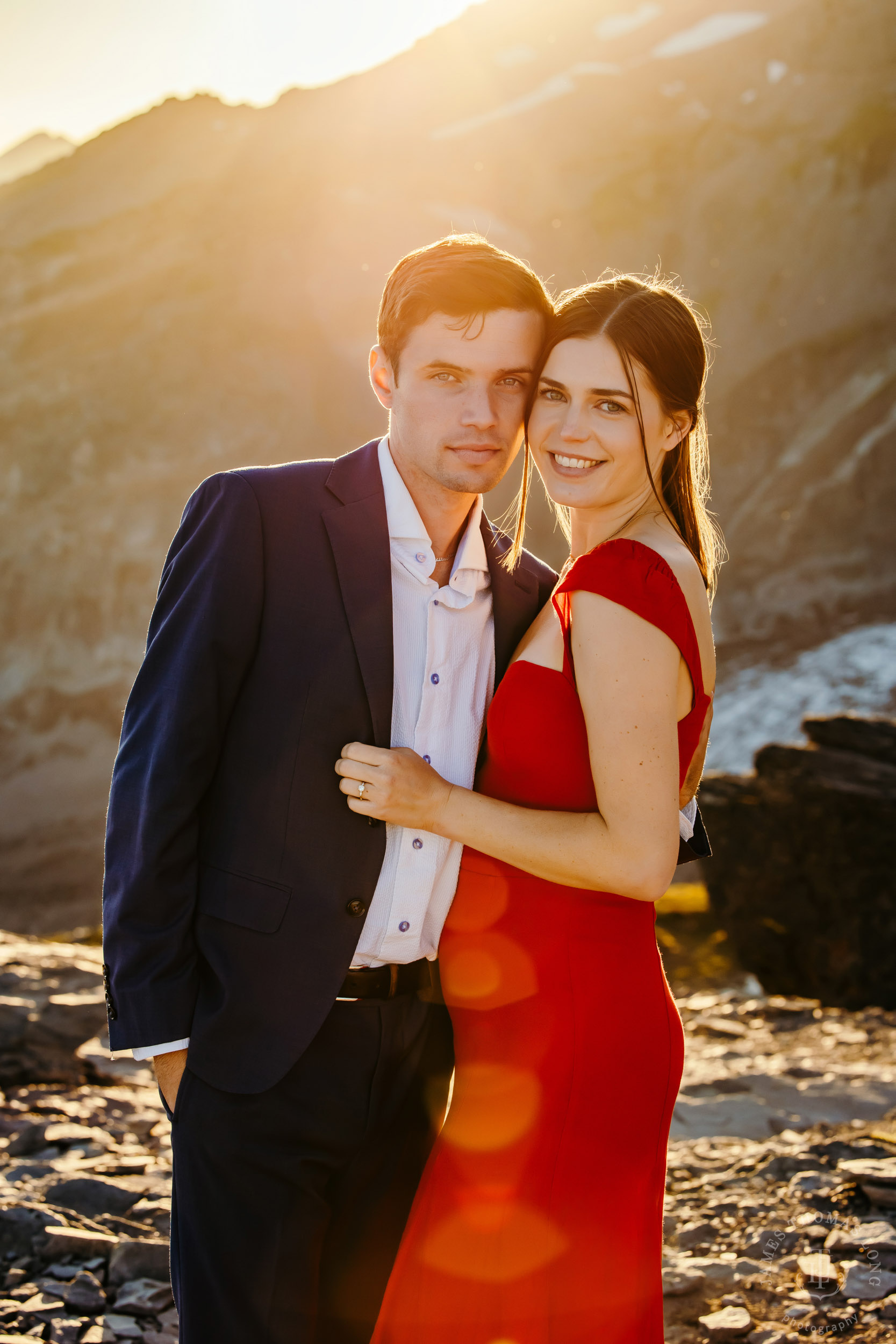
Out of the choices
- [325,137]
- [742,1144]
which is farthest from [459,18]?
[742,1144]

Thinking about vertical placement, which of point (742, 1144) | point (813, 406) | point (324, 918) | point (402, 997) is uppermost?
point (813, 406)

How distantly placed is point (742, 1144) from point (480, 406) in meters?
3.42

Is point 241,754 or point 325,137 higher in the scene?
point 325,137

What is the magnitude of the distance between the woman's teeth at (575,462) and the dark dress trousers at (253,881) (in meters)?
0.50

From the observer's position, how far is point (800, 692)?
24.6 meters

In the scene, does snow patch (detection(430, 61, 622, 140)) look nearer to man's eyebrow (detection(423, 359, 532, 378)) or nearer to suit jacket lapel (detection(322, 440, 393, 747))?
man's eyebrow (detection(423, 359, 532, 378))

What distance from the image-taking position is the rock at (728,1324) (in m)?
2.87

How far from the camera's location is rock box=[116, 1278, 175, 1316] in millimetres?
2891

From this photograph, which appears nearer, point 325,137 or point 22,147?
point 325,137

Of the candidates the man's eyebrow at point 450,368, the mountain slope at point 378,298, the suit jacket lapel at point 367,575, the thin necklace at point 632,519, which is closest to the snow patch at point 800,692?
the mountain slope at point 378,298

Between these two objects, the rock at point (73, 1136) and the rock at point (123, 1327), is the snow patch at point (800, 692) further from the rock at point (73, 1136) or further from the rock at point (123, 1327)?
the rock at point (123, 1327)

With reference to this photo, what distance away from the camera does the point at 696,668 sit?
6.64 ft

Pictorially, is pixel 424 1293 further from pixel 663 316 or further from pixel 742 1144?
pixel 742 1144

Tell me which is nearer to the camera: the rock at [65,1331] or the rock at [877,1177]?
the rock at [65,1331]
